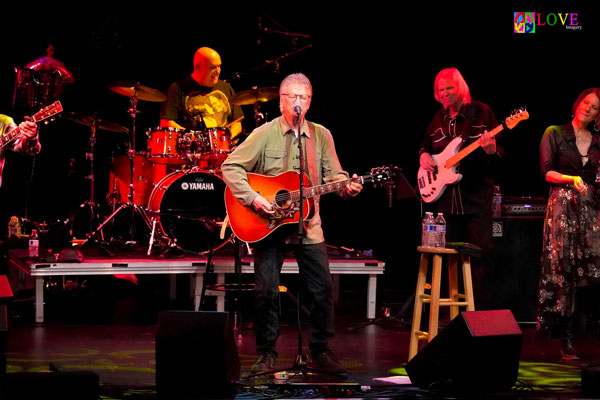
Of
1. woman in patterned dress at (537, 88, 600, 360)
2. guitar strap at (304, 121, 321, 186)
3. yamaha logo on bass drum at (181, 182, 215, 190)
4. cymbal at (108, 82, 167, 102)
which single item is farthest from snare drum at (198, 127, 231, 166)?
woman in patterned dress at (537, 88, 600, 360)

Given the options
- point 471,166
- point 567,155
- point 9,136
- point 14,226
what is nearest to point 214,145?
point 9,136

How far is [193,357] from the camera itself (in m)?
4.30

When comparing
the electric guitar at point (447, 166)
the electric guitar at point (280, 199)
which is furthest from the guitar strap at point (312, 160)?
the electric guitar at point (447, 166)

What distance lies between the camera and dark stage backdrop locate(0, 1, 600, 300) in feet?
31.0

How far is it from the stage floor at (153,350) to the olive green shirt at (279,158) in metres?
1.15

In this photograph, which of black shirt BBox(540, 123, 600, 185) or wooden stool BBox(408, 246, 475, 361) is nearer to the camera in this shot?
wooden stool BBox(408, 246, 475, 361)

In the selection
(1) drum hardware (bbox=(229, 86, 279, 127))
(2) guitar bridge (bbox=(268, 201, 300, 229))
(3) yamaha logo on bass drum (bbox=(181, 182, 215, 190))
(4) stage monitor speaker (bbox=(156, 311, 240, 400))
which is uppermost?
(1) drum hardware (bbox=(229, 86, 279, 127))

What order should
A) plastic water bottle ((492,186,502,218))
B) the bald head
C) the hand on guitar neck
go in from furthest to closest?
1. the bald head
2. plastic water bottle ((492,186,502,218))
3. the hand on guitar neck

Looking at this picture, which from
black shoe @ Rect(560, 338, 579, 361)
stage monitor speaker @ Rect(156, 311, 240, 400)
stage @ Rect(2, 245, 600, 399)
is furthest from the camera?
black shoe @ Rect(560, 338, 579, 361)

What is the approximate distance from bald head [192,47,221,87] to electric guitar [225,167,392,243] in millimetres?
3931

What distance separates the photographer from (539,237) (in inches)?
302

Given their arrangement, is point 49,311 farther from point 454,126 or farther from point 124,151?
point 454,126

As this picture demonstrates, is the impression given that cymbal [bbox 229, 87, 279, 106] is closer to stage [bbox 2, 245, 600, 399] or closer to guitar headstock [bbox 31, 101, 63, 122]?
stage [bbox 2, 245, 600, 399]

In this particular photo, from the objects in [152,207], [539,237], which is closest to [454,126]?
[539,237]
